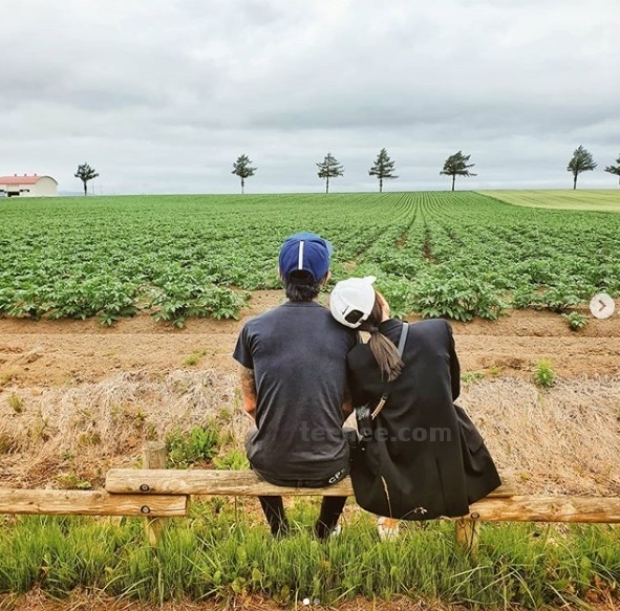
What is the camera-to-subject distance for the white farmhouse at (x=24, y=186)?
3416 inches

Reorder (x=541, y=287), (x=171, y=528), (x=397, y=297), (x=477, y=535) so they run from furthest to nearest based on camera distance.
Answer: (x=541, y=287) < (x=397, y=297) < (x=171, y=528) < (x=477, y=535)

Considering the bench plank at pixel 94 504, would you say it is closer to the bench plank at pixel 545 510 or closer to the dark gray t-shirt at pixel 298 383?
the dark gray t-shirt at pixel 298 383

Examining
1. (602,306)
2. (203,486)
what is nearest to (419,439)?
(203,486)

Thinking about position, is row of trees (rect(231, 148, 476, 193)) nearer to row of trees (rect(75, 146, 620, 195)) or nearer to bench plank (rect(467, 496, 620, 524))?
row of trees (rect(75, 146, 620, 195))

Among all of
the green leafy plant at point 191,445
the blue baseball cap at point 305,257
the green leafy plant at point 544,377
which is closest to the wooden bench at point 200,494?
the blue baseball cap at point 305,257

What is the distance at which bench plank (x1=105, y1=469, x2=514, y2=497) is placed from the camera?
Answer: 268 centimetres

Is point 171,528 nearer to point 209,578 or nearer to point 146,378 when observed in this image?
point 209,578

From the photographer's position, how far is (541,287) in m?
11.8

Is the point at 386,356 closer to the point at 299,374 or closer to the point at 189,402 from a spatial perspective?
the point at 299,374

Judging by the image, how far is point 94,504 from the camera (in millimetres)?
2711

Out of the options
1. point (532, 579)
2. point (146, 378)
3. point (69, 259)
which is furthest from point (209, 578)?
point (69, 259)

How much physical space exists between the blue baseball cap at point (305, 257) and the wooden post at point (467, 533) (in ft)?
4.92

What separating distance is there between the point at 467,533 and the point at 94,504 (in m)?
1.98

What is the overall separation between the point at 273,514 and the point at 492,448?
2.71m
